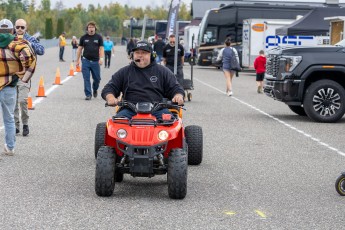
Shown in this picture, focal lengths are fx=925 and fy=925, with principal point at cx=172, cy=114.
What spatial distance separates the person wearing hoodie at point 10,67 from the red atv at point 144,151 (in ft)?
8.42

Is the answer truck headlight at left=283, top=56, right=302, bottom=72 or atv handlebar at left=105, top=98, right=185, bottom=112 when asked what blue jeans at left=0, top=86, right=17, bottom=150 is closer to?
atv handlebar at left=105, top=98, right=185, bottom=112

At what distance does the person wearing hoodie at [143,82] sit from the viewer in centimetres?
946

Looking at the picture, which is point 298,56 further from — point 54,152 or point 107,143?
point 107,143

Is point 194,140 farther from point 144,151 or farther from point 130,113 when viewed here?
point 144,151

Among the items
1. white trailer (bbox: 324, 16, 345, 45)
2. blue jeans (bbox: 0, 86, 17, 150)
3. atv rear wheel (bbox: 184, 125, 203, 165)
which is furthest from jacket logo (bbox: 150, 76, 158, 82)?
white trailer (bbox: 324, 16, 345, 45)

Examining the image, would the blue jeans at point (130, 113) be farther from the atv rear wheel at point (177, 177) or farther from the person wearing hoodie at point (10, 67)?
the person wearing hoodie at point (10, 67)

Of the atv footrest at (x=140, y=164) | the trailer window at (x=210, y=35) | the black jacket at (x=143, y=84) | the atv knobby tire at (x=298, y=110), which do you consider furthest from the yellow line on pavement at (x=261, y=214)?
the trailer window at (x=210, y=35)

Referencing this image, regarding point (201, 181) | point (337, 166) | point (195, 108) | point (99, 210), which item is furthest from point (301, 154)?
point (195, 108)

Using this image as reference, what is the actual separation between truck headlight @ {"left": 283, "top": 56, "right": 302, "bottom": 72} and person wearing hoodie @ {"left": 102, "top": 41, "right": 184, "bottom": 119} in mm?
8668

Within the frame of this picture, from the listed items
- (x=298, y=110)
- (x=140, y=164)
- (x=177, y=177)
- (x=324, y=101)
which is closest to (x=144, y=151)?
(x=140, y=164)

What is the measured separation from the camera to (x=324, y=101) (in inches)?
701

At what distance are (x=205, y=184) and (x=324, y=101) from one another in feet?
28.5

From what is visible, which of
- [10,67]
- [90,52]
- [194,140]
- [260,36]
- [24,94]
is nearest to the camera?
[194,140]

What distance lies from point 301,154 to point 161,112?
3.71m
